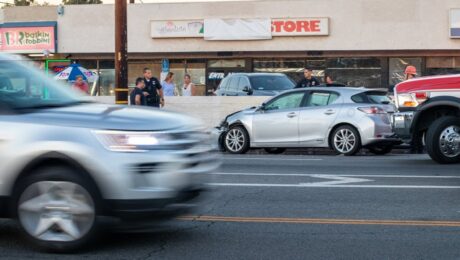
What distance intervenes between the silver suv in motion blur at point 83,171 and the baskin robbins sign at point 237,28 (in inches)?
1022

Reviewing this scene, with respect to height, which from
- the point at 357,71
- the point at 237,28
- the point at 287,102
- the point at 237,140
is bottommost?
the point at 237,140

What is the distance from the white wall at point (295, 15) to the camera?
30.8 meters

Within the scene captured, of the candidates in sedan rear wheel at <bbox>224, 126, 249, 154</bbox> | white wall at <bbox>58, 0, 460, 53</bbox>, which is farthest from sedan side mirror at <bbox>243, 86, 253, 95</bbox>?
white wall at <bbox>58, 0, 460, 53</bbox>

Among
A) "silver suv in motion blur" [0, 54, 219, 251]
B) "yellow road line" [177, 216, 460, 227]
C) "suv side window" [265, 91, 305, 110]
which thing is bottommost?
"yellow road line" [177, 216, 460, 227]

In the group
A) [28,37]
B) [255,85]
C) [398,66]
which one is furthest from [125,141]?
[28,37]

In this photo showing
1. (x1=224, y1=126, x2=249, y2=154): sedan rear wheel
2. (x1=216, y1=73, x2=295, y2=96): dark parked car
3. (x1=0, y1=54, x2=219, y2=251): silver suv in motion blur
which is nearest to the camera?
(x1=0, y1=54, x2=219, y2=251): silver suv in motion blur

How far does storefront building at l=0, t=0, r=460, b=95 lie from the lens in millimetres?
30891

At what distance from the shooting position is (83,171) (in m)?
5.98

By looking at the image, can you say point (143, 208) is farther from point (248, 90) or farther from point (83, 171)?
point (248, 90)

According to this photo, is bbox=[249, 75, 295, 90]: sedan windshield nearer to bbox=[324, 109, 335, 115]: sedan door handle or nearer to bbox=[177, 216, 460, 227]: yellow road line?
bbox=[324, 109, 335, 115]: sedan door handle

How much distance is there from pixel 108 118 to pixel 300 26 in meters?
26.3

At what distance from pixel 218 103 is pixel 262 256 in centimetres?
1549

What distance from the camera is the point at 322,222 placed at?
767 centimetres

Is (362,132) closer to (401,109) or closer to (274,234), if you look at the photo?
(401,109)
